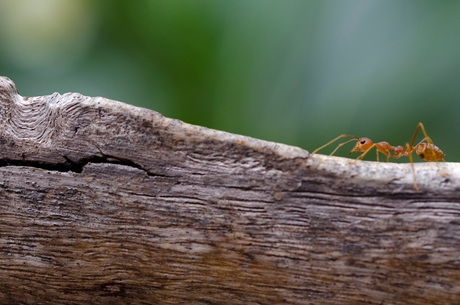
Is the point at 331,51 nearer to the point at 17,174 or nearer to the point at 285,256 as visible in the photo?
the point at 285,256

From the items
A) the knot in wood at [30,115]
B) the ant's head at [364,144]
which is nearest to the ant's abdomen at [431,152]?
the ant's head at [364,144]

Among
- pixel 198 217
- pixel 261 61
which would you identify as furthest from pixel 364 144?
pixel 261 61

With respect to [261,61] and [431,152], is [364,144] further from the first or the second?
[261,61]

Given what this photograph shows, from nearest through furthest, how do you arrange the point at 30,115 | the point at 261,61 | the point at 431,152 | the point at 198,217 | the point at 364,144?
the point at 198,217 < the point at 30,115 < the point at 431,152 < the point at 364,144 < the point at 261,61

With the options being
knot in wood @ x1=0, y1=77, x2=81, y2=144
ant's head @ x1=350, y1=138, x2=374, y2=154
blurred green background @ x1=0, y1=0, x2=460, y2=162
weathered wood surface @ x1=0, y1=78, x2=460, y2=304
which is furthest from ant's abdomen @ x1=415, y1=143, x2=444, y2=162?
knot in wood @ x1=0, y1=77, x2=81, y2=144

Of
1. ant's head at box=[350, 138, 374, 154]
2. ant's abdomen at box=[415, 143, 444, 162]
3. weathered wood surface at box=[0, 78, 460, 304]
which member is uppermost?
ant's head at box=[350, 138, 374, 154]

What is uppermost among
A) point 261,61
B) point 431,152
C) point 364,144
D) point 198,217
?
point 261,61

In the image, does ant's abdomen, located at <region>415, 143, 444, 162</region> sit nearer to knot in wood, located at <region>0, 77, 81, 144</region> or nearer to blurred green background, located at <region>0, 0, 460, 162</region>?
blurred green background, located at <region>0, 0, 460, 162</region>
